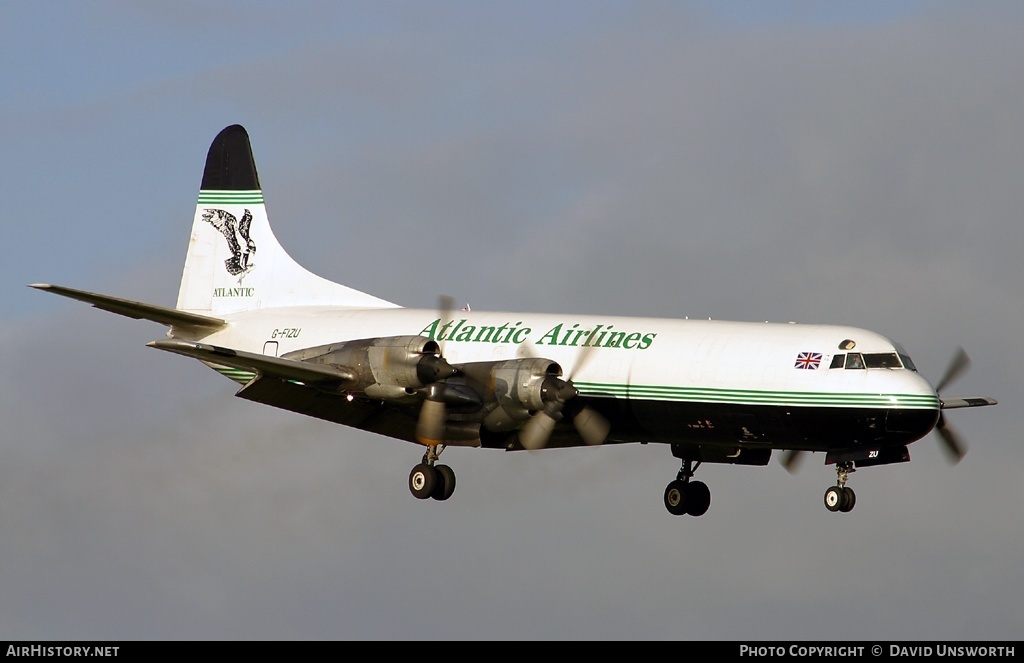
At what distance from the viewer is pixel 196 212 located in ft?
138

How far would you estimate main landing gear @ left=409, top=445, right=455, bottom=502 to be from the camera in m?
34.8

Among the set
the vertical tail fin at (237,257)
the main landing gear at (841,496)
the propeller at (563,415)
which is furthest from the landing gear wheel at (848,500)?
the vertical tail fin at (237,257)

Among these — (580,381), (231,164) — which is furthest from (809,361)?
(231,164)

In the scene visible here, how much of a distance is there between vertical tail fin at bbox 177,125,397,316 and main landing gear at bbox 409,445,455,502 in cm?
520

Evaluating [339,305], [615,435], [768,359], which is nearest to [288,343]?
[339,305]

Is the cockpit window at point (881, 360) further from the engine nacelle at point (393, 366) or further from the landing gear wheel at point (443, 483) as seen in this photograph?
the landing gear wheel at point (443, 483)

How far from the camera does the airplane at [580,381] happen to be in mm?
31453

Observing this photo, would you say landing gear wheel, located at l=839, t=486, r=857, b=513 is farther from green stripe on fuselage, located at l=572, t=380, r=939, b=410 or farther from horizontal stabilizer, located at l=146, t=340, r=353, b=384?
horizontal stabilizer, located at l=146, t=340, r=353, b=384

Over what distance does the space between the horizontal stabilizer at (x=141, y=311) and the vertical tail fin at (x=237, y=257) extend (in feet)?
5.92
